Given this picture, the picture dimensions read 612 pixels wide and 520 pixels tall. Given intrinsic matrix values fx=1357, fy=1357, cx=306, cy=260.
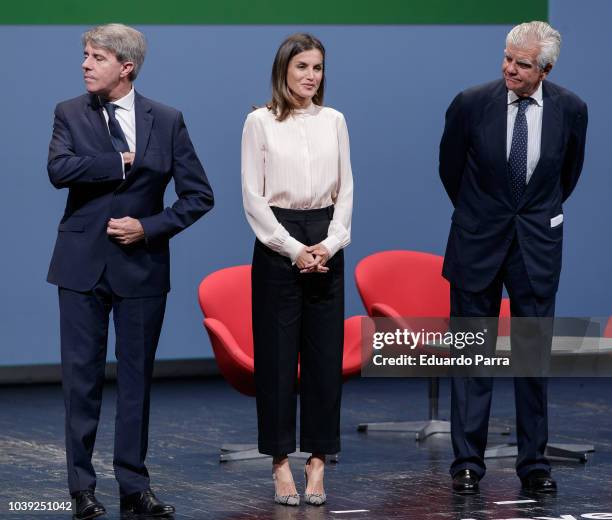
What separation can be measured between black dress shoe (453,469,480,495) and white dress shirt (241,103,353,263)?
1.05 meters

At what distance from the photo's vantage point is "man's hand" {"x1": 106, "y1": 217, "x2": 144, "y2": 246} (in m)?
4.64

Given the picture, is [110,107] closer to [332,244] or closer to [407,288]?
[332,244]

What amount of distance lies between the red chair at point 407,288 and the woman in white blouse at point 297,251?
196 centimetres

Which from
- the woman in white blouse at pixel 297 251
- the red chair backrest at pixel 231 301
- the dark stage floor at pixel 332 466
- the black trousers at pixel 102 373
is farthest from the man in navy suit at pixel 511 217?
the red chair backrest at pixel 231 301

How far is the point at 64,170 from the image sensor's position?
181 inches

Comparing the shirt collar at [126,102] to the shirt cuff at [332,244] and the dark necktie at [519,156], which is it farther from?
the dark necktie at [519,156]

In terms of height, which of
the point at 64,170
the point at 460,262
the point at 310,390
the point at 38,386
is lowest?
the point at 38,386

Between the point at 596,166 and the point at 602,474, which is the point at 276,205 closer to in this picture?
the point at 602,474

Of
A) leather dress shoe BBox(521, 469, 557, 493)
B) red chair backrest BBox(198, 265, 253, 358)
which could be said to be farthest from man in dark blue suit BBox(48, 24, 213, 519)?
red chair backrest BBox(198, 265, 253, 358)

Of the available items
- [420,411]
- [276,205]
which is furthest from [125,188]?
[420,411]

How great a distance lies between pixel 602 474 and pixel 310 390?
1416 millimetres

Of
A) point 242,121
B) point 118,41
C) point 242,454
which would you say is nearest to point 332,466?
point 242,454

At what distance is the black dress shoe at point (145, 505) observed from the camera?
4.71m
